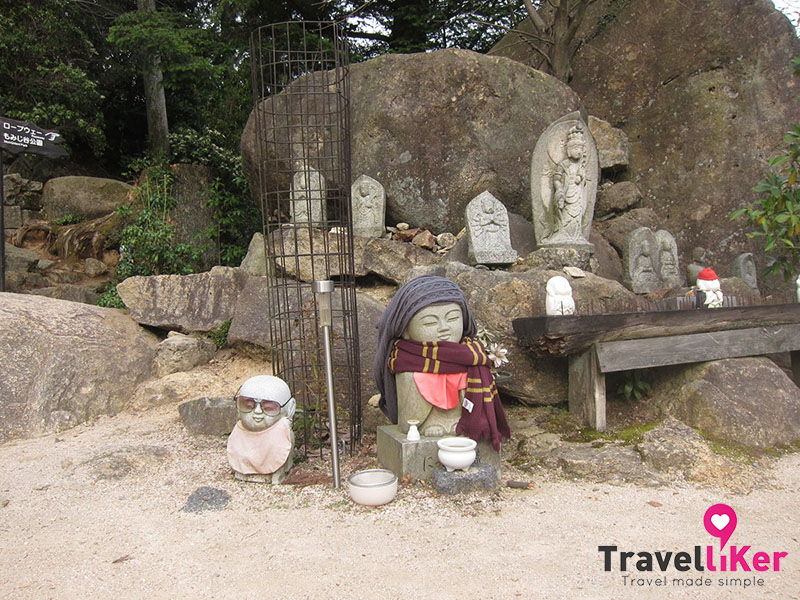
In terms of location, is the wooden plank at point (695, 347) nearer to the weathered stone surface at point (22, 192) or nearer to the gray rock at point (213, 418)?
the gray rock at point (213, 418)

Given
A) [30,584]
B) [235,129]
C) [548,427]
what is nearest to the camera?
[30,584]

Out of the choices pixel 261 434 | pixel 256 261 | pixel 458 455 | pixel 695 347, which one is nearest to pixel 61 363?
pixel 256 261

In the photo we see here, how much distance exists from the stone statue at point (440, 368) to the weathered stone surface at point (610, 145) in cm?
717

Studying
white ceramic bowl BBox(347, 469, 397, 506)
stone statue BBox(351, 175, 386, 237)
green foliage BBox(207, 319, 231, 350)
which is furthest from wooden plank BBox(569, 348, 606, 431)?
green foliage BBox(207, 319, 231, 350)

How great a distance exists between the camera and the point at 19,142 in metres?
6.38

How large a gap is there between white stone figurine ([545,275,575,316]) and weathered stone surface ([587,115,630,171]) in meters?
6.22

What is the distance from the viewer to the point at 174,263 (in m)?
8.10

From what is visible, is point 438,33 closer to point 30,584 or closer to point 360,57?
point 360,57

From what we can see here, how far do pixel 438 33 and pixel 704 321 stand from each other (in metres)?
9.65

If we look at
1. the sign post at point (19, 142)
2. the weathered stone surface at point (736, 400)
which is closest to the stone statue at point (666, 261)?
the weathered stone surface at point (736, 400)

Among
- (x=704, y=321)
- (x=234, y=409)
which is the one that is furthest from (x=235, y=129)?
(x=704, y=321)

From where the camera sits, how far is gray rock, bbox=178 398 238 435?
16.1ft

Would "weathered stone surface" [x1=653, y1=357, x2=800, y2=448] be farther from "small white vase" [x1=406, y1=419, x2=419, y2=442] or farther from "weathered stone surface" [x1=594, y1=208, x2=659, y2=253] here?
"weathered stone surface" [x1=594, y1=208, x2=659, y2=253]

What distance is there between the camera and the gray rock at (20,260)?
8.92m
